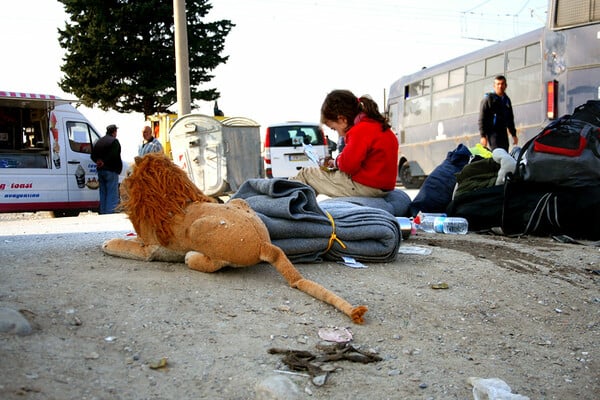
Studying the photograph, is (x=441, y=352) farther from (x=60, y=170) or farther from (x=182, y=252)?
(x=60, y=170)

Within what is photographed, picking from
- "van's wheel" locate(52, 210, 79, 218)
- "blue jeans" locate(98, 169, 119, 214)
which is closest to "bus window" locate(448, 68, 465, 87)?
"blue jeans" locate(98, 169, 119, 214)

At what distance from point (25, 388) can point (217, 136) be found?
1021 cm

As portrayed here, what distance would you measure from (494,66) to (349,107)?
29.5ft

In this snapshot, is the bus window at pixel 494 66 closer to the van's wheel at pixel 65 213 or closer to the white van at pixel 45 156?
the white van at pixel 45 156

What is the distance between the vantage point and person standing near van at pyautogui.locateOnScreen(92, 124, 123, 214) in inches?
417

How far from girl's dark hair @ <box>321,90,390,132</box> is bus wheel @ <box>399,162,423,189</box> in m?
11.8

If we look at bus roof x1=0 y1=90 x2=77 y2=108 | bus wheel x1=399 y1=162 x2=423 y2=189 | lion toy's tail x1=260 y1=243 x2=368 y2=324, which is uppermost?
bus roof x1=0 y1=90 x2=77 y2=108

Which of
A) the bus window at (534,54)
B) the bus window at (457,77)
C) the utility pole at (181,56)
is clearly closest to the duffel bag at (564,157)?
the bus window at (534,54)

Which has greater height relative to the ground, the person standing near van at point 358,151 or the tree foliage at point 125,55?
the tree foliage at point 125,55

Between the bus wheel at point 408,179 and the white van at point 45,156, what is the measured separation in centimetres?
907

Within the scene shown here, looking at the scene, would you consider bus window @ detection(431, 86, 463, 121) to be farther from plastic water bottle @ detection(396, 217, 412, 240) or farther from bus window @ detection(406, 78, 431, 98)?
plastic water bottle @ detection(396, 217, 412, 240)

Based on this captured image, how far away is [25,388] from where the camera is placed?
6.47 ft

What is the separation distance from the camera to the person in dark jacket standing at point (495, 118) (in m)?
8.56

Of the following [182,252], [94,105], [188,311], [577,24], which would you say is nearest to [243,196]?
[182,252]
